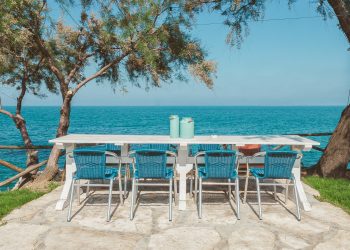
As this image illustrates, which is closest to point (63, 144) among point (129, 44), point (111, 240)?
point (111, 240)

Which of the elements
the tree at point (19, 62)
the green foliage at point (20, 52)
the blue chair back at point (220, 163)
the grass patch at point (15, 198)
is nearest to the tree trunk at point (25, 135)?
the tree at point (19, 62)

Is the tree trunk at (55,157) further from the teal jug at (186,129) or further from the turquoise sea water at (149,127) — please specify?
the turquoise sea water at (149,127)

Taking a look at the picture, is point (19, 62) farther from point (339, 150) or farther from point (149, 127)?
point (149, 127)

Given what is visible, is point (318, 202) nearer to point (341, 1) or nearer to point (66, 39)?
point (341, 1)

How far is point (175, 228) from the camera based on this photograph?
438cm

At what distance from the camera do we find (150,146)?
6730 millimetres

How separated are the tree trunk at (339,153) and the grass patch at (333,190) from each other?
0.38 metres

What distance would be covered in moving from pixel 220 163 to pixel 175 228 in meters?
1.00

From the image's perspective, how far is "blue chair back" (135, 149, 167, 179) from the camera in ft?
15.8

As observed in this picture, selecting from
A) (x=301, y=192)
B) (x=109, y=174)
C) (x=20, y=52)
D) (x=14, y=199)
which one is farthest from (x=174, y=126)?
(x=20, y=52)

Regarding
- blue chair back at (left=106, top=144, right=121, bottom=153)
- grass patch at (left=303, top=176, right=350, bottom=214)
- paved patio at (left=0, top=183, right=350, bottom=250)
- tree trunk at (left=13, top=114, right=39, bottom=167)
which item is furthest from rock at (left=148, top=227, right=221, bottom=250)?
tree trunk at (left=13, top=114, right=39, bottom=167)

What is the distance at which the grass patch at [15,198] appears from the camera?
517 cm

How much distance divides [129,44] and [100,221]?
3.90 meters

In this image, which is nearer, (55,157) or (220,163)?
(220,163)
